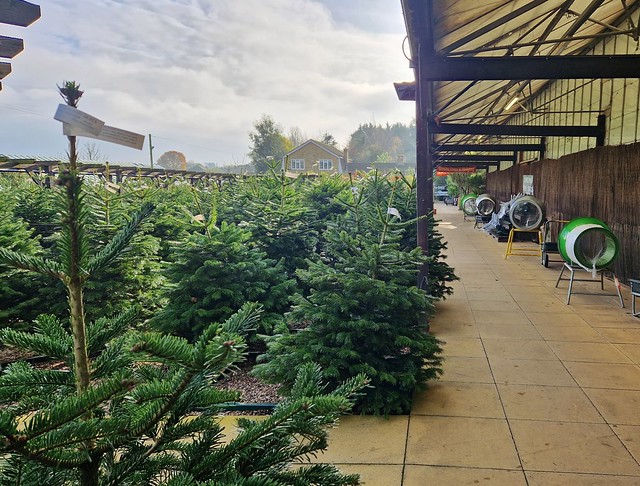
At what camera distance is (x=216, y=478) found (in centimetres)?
103

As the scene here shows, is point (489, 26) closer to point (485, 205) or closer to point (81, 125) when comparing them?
point (81, 125)

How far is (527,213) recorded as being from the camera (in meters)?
11.3

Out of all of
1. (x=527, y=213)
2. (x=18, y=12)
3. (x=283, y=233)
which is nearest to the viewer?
(x=18, y=12)

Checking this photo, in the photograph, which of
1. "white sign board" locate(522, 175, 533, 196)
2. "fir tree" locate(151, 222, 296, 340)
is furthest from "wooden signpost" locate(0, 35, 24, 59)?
"white sign board" locate(522, 175, 533, 196)

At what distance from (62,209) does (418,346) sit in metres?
2.89

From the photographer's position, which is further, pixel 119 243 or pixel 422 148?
pixel 422 148

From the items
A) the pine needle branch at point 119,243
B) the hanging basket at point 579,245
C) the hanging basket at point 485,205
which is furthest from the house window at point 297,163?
the pine needle branch at point 119,243

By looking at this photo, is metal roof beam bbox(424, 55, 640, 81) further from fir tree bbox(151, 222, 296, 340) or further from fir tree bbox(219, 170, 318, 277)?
fir tree bbox(151, 222, 296, 340)

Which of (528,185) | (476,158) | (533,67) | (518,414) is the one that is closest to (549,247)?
(533,67)

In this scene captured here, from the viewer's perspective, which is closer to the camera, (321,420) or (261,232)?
(321,420)

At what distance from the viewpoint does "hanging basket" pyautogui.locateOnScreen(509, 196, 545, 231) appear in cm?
1103

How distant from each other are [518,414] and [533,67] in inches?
166

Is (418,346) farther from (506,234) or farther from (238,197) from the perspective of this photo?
(506,234)

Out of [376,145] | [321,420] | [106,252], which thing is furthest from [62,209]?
[376,145]
